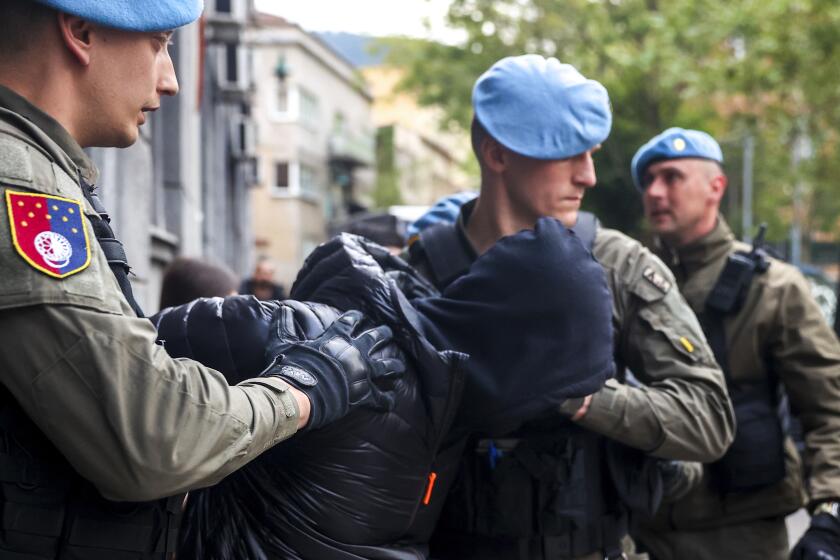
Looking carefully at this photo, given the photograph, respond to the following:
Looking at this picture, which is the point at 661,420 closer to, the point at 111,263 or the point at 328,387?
the point at 328,387

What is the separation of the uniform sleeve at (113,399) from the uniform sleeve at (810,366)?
9.22 ft

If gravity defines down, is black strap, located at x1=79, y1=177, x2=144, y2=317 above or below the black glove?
above

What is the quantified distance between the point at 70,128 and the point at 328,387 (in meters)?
0.60

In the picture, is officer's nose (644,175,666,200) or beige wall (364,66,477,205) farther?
beige wall (364,66,477,205)

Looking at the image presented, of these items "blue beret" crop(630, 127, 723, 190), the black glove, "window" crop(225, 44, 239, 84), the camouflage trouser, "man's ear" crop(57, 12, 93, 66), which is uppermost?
"window" crop(225, 44, 239, 84)

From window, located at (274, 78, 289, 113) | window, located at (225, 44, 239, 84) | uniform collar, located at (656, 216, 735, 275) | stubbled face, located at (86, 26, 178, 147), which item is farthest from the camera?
window, located at (274, 78, 289, 113)

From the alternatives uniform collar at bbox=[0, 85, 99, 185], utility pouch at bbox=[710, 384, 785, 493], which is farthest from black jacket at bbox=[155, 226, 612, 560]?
utility pouch at bbox=[710, 384, 785, 493]

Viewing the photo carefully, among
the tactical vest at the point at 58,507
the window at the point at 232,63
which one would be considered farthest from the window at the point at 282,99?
the tactical vest at the point at 58,507

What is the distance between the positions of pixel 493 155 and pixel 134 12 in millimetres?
1470

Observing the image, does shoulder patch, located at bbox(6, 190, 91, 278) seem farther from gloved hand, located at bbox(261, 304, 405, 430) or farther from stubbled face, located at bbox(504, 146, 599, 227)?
stubbled face, located at bbox(504, 146, 599, 227)

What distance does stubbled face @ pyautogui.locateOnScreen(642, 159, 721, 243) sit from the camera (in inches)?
169

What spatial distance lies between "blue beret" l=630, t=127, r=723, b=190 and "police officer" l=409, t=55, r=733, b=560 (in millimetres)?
1328

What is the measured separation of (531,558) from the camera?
2.81 meters

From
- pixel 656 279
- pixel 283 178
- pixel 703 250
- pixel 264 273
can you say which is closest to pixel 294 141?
pixel 283 178
